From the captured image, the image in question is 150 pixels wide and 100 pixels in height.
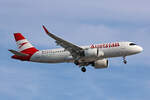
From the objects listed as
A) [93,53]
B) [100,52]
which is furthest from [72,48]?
[100,52]

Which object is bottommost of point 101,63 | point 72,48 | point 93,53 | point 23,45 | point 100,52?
point 101,63

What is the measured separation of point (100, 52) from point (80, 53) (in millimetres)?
3760

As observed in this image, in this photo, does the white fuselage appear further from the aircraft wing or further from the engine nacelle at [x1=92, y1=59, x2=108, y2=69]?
the engine nacelle at [x1=92, y1=59, x2=108, y2=69]

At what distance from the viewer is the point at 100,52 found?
6091 centimetres

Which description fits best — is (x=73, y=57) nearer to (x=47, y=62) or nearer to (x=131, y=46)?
(x=47, y=62)

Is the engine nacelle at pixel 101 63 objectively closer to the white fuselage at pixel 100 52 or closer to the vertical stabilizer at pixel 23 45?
the white fuselage at pixel 100 52

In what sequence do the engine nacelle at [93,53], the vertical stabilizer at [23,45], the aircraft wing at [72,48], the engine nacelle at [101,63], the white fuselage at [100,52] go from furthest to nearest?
1. the vertical stabilizer at [23,45]
2. the engine nacelle at [101,63]
3. the white fuselage at [100,52]
4. the engine nacelle at [93,53]
5. the aircraft wing at [72,48]

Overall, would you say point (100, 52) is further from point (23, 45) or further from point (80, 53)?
point (23, 45)

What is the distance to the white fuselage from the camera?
60719 millimetres

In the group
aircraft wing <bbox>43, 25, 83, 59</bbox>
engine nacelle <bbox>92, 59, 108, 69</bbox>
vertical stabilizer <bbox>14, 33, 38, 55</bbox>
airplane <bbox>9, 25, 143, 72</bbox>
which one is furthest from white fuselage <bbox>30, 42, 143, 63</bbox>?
engine nacelle <bbox>92, 59, 108, 69</bbox>

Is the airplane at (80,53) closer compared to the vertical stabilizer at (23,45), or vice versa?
the airplane at (80,53)

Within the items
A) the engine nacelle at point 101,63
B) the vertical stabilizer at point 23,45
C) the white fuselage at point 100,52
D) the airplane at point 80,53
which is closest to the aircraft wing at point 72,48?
the airplane at point 80,53

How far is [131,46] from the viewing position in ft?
203

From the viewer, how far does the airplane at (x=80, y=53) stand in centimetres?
6069
